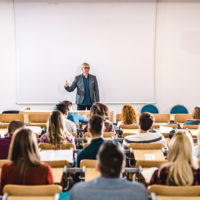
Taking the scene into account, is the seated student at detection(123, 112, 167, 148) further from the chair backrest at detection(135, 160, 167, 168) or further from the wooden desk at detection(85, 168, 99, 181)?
the wooden desk at detection(85, 168, 99, 181)

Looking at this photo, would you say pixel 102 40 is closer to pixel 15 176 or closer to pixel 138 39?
pixel 138 39

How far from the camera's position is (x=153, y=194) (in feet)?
7.96

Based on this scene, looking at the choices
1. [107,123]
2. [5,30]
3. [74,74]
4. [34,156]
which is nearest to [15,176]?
[34,156]

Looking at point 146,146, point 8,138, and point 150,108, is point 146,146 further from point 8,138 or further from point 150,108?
point 150,108

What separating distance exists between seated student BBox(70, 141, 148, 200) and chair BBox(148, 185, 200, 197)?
0.28 meters

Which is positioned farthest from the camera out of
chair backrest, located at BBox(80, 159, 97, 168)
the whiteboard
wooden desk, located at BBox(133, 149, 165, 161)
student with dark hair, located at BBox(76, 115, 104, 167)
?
the whiteboard

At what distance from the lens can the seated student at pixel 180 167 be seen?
2.66 m

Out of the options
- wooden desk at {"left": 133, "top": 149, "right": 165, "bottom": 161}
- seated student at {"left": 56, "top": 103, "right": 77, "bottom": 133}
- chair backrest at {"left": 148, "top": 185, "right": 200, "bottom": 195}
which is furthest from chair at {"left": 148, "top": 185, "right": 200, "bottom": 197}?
seated student at {"left": 56, "top": 103, "right": 77, "bottom": 133}

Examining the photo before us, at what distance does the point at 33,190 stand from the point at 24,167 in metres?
0.33

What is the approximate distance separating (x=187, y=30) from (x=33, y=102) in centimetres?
489

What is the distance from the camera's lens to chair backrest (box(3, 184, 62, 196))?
2430 millimetres

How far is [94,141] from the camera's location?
357 cm

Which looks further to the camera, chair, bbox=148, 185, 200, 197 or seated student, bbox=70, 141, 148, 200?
chair, bbox=148, 185, 200, 197

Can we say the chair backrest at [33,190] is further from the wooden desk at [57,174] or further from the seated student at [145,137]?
the seated student at [145,137]
